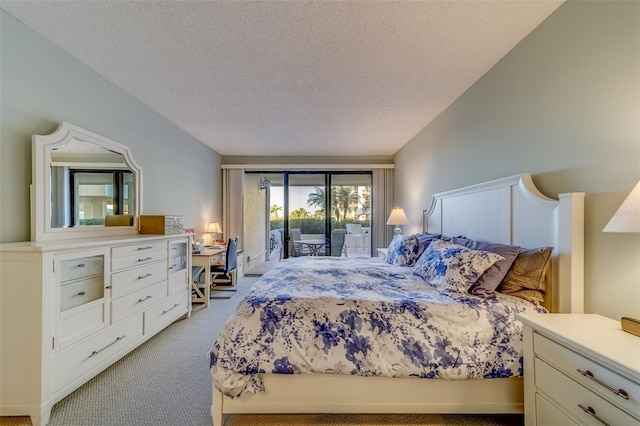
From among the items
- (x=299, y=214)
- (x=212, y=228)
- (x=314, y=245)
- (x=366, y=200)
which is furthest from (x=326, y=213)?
(x=212, y=228)

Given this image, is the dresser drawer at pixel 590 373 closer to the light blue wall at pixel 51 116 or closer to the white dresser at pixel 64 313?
the white dresser at pixel 64 313

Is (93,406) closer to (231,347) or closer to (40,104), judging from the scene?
(231,347)

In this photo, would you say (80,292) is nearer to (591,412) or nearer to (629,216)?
(591,412)

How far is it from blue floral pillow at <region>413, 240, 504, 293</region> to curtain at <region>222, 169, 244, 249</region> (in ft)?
13.7

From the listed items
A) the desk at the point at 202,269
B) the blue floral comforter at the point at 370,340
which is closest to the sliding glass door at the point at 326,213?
the desk at the point at 202,269

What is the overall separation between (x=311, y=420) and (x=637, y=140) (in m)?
2.26

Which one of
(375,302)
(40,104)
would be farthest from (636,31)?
(40,104)

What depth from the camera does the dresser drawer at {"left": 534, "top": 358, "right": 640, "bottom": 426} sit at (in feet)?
3.37

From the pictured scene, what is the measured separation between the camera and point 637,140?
1.29m

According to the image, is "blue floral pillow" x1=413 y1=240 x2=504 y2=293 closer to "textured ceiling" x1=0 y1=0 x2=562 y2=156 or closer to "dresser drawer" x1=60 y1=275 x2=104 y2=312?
"textured ceiling" x1=0 y1=0 x2=562 y2=156

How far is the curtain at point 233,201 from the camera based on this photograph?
551 cm

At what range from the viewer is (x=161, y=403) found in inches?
70.9

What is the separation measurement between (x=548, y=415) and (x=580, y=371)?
35cm

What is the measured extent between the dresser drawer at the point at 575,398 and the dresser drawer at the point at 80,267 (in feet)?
9.16
